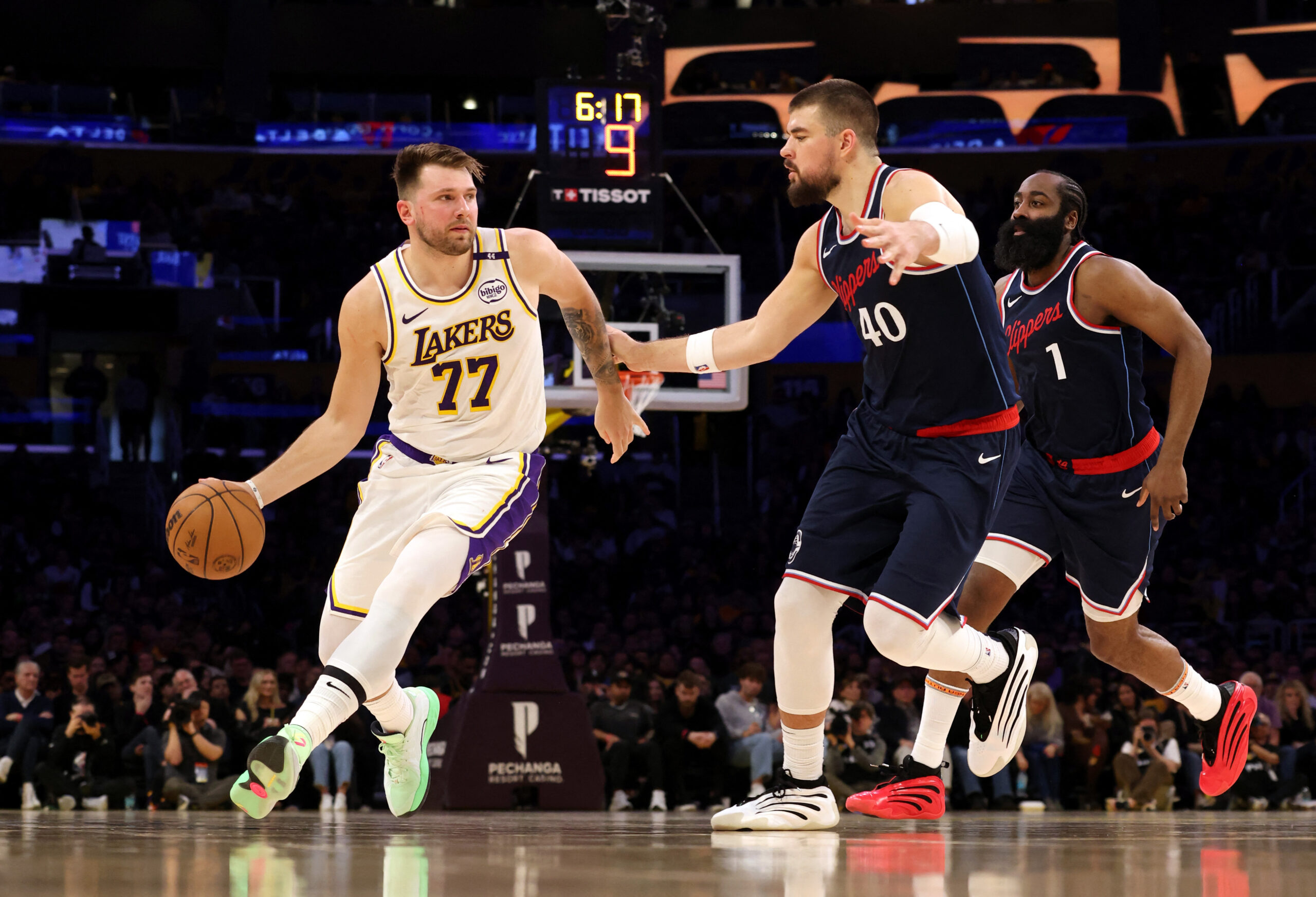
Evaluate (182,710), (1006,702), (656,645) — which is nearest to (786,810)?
Answer: (1006,702)

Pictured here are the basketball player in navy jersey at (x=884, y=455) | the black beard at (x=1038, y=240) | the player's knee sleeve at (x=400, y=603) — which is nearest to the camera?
the player's knee sleeve at (x=400, y=603)

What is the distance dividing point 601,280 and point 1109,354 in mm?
5753

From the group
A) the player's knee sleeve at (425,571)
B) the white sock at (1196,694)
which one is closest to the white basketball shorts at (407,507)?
the player's knee sleeve at (425,571)

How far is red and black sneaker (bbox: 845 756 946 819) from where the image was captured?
17.9ft

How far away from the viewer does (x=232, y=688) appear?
42.9 ft

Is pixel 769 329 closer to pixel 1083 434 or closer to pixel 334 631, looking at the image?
pixel 1083 434

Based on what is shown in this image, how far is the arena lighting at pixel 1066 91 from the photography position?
2161 centimetres

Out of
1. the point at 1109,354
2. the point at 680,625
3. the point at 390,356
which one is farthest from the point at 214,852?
the point at 680,625

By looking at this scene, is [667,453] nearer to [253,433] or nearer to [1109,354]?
[253,433]

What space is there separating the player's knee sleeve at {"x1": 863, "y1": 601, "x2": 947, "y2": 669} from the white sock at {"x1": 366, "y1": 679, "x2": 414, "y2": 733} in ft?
5.47

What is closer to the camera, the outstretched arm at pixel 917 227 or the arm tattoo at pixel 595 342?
the outstretched arm at pixel 917 227

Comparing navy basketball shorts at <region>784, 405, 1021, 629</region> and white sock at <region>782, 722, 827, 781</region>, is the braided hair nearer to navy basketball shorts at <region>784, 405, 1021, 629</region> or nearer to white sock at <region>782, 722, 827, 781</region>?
navy basketball shorts at <region>784, 405, 1021, 629</region>

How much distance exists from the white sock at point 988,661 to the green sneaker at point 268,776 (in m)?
2.41

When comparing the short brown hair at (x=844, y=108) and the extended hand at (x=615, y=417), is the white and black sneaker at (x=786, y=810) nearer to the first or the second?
the extended hand at (x=615, y=417)
